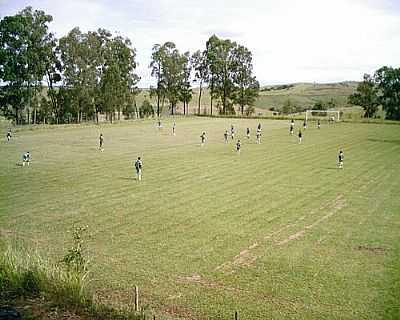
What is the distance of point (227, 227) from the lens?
68.4ft

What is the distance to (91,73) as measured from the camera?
277ft

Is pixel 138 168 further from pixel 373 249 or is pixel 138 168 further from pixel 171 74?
pixel 171 74

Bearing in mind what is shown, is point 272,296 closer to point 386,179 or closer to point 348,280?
point 348,280

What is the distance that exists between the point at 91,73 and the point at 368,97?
220ft

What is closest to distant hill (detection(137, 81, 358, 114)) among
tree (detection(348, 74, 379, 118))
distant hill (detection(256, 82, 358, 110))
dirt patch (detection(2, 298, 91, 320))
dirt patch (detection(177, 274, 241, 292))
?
distant hill (detection(256, 82, 358, 110))

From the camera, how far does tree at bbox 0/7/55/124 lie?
7069 cm

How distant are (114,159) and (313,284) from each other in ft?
94.3

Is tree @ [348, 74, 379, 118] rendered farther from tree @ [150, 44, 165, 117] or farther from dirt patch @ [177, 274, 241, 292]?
dirt patch @ [177, 274, 241, 292]

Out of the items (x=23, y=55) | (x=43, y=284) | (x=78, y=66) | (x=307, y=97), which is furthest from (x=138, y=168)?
(x=307, y=97)

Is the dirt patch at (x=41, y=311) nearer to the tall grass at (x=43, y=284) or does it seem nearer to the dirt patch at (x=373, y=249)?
the tall grass at (x=43, y=284)

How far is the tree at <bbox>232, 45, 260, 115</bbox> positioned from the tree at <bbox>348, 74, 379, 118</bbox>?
25270mm

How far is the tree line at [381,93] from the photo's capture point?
337 ft

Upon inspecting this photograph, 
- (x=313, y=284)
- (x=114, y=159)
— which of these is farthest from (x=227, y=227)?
(x=114, y=159)

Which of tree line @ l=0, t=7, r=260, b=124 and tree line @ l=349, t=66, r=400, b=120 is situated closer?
tree line @ l=0, t=7, r=260, b=124
